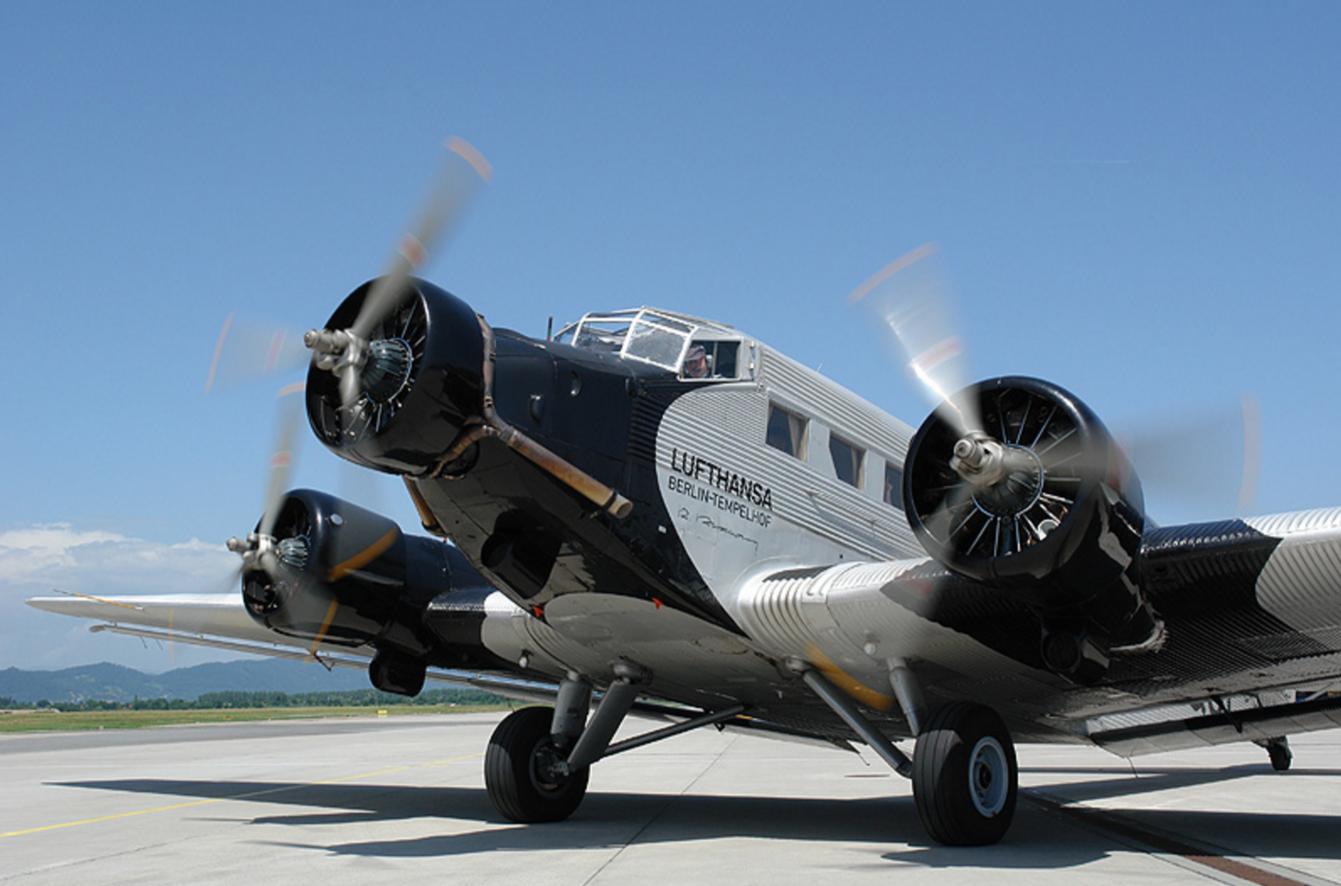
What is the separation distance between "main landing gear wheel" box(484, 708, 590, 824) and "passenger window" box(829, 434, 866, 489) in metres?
4.03

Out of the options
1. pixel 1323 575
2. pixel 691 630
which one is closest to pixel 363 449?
pixel 691 630

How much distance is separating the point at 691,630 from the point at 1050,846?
11.1 ft

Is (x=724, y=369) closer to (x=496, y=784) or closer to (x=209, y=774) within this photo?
(x=496, y=784)

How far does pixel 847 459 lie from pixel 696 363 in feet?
8.02

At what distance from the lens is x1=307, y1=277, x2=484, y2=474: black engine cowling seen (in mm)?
7547

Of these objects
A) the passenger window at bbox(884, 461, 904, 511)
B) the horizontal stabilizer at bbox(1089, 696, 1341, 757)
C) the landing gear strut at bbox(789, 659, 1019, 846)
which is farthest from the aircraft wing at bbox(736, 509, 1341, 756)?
the passenger window at bbox(884, 461, 904, 511)

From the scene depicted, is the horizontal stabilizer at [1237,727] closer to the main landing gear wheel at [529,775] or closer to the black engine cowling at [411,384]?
the main landing gear wheel at [529,775]

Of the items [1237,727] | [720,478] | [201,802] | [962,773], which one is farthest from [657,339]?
[201,802]

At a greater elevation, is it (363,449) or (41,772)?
(363,449)

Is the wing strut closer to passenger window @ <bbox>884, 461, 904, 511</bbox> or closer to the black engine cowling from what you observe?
passenger window @ <bbox>884, 461, 904, 511</bbox>

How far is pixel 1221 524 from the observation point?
8023 millimetres

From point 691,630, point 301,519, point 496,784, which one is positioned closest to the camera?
point 691,630

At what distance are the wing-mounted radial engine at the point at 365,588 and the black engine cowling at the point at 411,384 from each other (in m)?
4.29

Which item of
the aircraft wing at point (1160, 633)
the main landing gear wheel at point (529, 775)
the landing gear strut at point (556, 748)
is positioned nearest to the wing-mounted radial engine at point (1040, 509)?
the aircraft wing at point (1160, 633)
